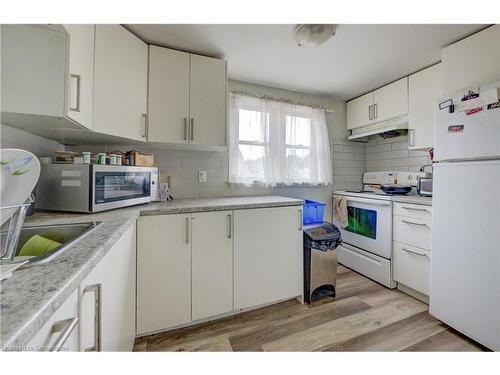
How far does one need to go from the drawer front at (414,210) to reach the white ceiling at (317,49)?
1340 millimetres

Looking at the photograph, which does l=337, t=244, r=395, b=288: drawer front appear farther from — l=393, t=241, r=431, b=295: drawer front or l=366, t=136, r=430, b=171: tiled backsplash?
l=366, t=136, r=430, b=171: tiled backsplash

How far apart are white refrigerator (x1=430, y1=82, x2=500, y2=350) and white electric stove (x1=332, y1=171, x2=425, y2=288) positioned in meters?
0.52

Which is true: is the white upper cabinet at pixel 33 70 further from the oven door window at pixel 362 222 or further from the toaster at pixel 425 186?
the toaster at pixel 425 186

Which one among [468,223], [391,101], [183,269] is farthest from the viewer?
[391,101]

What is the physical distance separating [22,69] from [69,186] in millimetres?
604

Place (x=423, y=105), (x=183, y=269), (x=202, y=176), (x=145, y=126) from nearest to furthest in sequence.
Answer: (x=183, y=269), (x=145, y=126), (x=423, y=105), (x=202, y=176)

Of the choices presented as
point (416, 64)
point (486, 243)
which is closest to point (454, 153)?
point (486, 243)

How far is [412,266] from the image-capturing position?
6.36 ft

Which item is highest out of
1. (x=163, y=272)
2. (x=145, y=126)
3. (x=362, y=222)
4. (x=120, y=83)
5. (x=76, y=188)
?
(x=120, y=83)

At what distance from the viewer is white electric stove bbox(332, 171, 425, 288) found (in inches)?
84.3

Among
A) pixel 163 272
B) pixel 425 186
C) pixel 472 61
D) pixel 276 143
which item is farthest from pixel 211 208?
pixel 472 61

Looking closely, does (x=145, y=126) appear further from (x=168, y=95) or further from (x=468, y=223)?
(x=468, y=223)

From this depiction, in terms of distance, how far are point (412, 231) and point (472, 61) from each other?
4.57ft

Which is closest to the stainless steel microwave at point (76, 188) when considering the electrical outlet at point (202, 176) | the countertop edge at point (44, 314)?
the countertop edge at point (44, 314)
